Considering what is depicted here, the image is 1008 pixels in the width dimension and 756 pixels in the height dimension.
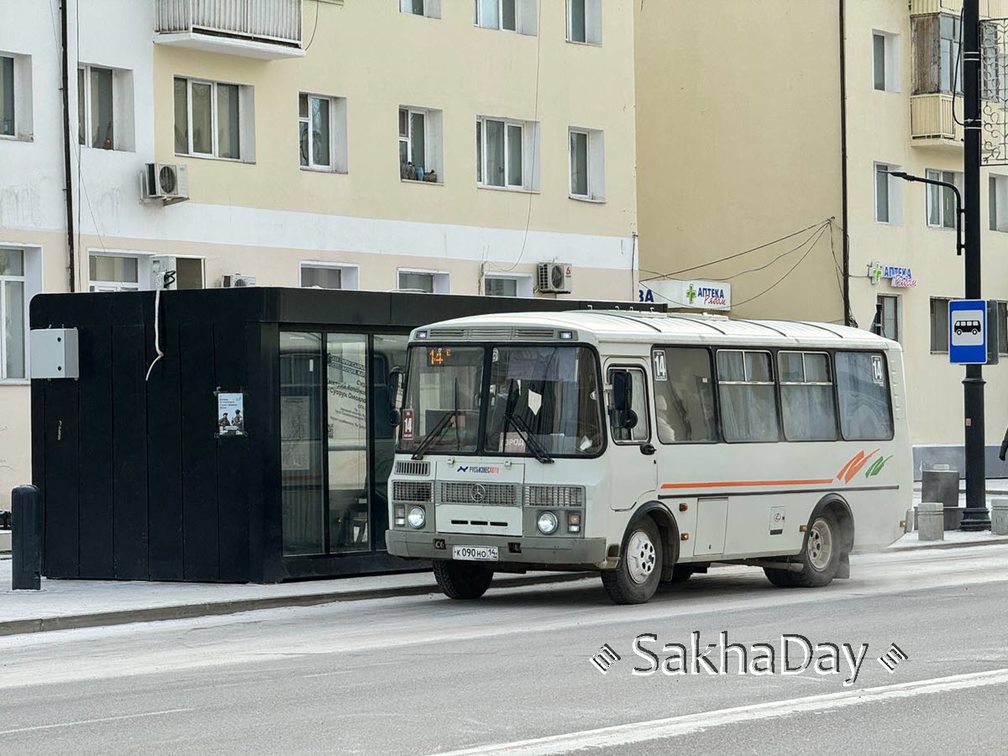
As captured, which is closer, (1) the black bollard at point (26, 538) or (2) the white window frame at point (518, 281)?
(1) the black bollard at point (26, 538)

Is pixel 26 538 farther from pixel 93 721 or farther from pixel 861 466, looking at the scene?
pixel 861 466

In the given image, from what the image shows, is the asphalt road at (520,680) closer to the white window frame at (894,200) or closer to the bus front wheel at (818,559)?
the bus front wheel at (818,559)

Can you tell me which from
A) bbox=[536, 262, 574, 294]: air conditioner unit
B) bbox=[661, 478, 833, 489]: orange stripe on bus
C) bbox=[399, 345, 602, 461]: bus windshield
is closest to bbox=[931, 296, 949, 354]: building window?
Answer: bbox=[536, 262, 574, 294]: air conditioner unit

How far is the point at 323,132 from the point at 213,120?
2.45m

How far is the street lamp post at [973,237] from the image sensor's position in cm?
2689

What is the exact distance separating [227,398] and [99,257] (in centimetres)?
1080

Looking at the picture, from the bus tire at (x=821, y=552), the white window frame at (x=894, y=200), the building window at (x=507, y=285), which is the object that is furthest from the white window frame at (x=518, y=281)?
the bus tire at (x=821, y=552)

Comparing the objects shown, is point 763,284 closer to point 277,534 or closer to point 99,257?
point 99,257

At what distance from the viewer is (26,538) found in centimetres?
1836

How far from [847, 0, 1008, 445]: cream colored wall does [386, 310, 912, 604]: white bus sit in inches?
948

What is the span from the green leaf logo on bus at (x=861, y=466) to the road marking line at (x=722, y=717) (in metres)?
7.68

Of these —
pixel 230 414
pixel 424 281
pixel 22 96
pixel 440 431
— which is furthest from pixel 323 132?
pixel 440 431

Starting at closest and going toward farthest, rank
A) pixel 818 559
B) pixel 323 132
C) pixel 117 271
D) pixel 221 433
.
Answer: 1. pixel 221 433
2. pixel 818 559
3. pixel 117 271
4. pixel 323 132

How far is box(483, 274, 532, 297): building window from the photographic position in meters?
35.8
